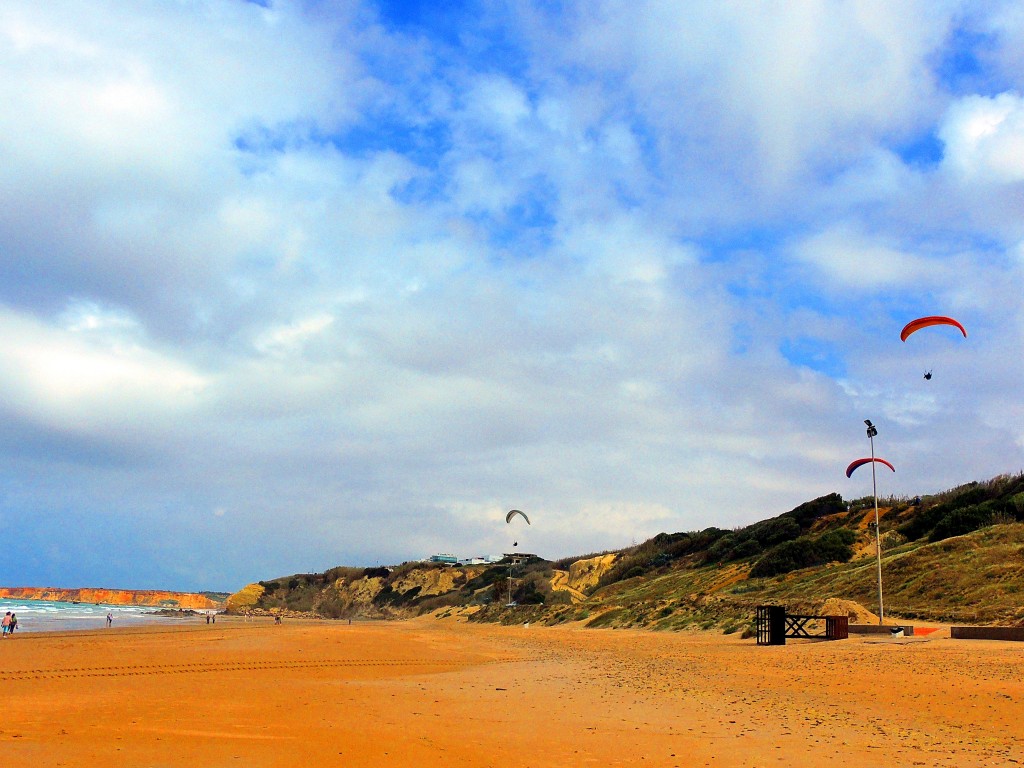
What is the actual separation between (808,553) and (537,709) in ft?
116

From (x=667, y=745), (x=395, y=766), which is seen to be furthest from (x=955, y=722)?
(x=395, y=766)

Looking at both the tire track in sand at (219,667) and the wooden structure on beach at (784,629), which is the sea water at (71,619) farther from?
the wooden structure on beach at (784,629)

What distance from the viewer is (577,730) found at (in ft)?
32.8

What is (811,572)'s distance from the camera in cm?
3988

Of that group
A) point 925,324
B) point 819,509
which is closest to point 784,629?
point 925,324

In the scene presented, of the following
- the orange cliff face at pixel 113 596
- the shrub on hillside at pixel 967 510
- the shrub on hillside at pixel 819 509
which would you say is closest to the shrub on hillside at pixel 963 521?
the shrub on hillside at pixel 967 510

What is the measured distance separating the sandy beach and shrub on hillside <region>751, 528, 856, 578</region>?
2135cm

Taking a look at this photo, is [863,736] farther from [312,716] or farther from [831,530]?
[831,530]

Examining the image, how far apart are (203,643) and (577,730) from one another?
23132mm

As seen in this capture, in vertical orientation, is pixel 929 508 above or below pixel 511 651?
above

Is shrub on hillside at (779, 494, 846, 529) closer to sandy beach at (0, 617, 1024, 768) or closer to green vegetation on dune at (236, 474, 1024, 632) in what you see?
green vegetation on dune at (236, 474, 1024, 632)

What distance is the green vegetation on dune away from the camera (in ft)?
94.3

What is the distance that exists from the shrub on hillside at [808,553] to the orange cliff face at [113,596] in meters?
132

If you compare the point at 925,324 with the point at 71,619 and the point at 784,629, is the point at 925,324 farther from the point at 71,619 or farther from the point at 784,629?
the point at 71,619
